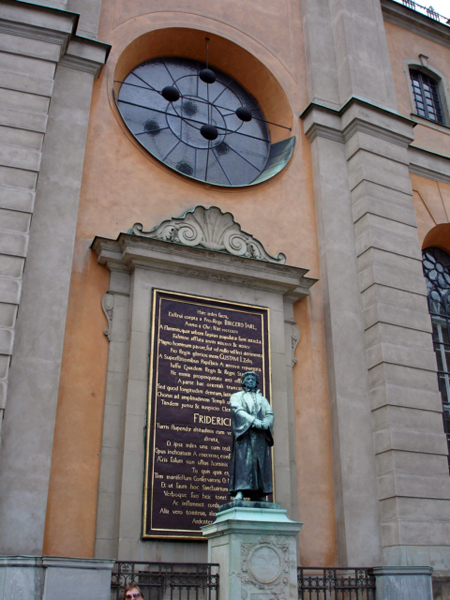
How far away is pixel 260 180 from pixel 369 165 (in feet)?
7.39

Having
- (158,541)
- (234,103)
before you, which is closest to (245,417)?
(158,541)

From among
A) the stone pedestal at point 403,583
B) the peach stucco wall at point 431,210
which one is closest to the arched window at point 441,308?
the peach stucco wall at point 431,210

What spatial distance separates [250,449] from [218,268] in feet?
13.2

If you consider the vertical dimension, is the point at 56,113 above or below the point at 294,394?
above

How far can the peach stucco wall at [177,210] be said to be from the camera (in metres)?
9.77

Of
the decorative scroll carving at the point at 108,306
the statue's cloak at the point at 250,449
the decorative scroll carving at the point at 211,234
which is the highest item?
the decorative scroll carving at the point at 211,234

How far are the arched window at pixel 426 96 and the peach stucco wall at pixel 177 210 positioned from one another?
344 cm

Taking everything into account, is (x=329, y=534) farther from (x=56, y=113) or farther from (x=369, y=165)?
(x=56, y=113)

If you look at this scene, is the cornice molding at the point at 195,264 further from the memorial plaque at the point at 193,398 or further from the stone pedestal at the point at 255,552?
the stone pedestal at the point at 255,552

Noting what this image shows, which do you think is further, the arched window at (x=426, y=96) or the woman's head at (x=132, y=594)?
the arched window at (x=426, y=96)

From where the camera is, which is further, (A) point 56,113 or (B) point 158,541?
(A) point 56,113

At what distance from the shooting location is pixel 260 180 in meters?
13.4

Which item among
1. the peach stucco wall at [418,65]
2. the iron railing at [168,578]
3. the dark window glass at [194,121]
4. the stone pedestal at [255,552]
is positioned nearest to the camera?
the stone pedestal at [255,552]

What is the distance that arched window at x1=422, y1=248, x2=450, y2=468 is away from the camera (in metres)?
13.9
